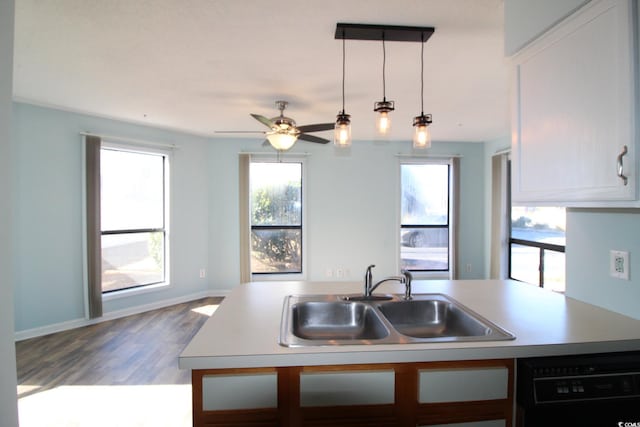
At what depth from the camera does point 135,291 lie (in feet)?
14.0

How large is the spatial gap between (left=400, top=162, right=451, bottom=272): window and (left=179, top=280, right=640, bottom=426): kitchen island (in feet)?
13.3

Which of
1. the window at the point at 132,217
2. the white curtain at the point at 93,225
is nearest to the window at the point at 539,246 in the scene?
the window at the point at 132,217

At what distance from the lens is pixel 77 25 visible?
6.41 ft

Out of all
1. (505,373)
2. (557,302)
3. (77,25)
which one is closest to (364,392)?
(505,373)

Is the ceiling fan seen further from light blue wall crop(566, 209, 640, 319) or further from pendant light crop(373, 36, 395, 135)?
light blue wall crop(566, 209, 640, 319)

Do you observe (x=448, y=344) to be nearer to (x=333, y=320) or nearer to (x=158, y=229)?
(x=333, y=320)

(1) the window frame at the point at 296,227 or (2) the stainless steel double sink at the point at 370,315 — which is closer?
(2) the stainless steel double sink at the point at 370,315

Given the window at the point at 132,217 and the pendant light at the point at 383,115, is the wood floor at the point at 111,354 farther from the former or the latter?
the pendant light at the point at 383,115

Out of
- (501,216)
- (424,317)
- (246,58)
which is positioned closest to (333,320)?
(424,317)

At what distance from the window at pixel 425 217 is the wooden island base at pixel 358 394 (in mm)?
4182

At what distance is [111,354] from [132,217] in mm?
1882

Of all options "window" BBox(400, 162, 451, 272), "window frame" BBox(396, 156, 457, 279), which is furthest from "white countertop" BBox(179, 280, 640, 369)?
"window" BBox(400, 162, 451, 272)

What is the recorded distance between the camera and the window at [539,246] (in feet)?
13.3

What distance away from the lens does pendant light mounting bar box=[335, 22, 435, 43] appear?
6.34 ft
